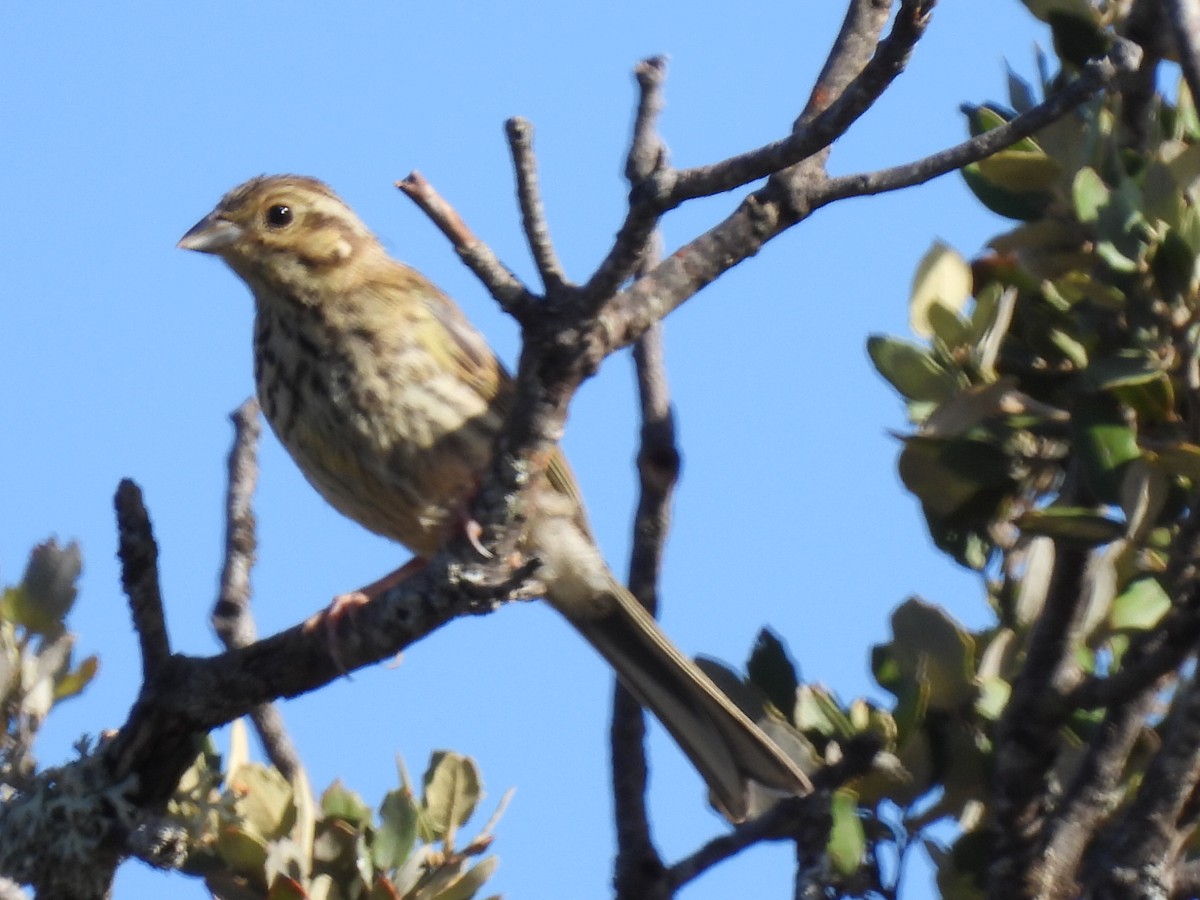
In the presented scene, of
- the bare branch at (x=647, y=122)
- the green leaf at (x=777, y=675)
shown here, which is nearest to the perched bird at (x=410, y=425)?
the green leaf at (x=777, y=675)

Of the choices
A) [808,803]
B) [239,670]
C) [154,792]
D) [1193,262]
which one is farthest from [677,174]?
[154,792]

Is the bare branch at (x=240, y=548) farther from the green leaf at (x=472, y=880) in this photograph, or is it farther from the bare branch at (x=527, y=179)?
the bare branch at (x=527, y=179)

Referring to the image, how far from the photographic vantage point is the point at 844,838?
97.8 inches

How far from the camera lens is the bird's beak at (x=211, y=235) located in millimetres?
4379

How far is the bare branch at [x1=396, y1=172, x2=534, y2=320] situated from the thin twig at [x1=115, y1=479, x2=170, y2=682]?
0.84m

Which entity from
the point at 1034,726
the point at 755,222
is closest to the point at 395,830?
the point at 1034,726

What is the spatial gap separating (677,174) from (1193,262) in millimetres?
762

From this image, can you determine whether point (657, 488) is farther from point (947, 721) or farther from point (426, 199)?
point (426, 199)

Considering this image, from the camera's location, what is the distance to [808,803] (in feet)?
8.68

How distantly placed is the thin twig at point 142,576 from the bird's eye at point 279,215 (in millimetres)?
1765

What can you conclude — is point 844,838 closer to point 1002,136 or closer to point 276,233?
point 1002,136

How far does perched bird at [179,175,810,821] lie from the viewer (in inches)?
151

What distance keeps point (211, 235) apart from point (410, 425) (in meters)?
0.94

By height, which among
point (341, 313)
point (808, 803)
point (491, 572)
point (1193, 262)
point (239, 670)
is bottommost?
point (808, 803)
